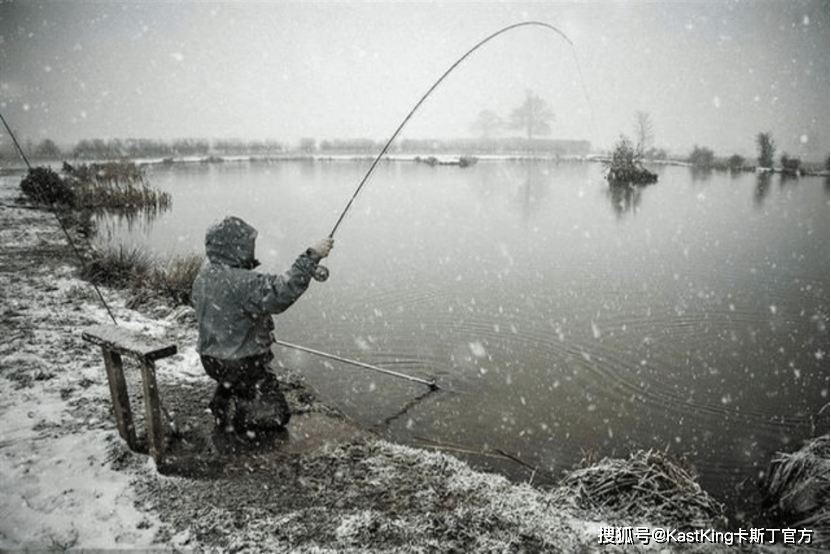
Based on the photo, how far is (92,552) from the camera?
9.46 feet

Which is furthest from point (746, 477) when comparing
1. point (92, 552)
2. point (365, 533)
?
point (92, 552)

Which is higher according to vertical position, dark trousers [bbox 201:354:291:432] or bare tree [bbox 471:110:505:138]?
bare tree [bbox 471:110:505:138]

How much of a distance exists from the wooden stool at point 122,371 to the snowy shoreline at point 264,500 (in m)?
0.22

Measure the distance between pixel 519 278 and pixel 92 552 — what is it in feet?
32.8

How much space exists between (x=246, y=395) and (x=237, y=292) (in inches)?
40.1

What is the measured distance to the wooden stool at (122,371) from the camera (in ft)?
10.7

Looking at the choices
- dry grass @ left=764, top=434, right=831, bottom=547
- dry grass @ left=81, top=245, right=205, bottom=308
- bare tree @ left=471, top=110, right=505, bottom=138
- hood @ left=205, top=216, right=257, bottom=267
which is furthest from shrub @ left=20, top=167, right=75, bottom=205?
bare tree @ left=471, top=110, right=505, bottom=138

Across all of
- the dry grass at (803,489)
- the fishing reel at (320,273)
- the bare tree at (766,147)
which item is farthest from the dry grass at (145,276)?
the bare tree at (766,147)

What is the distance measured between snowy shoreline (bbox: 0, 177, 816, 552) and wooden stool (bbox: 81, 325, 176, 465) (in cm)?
22

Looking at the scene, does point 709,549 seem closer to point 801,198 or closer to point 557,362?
point 557,362

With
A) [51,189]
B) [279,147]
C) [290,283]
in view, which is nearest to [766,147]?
[51,189]

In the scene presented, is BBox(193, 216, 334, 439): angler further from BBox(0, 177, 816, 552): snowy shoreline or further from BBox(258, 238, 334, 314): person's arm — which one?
BBox(0, 177, 816, 552): snowy shoreline

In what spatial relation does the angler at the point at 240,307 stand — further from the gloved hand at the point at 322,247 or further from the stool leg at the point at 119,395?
the stool leg at the point at 119,395

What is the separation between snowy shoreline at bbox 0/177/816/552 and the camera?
308cm
